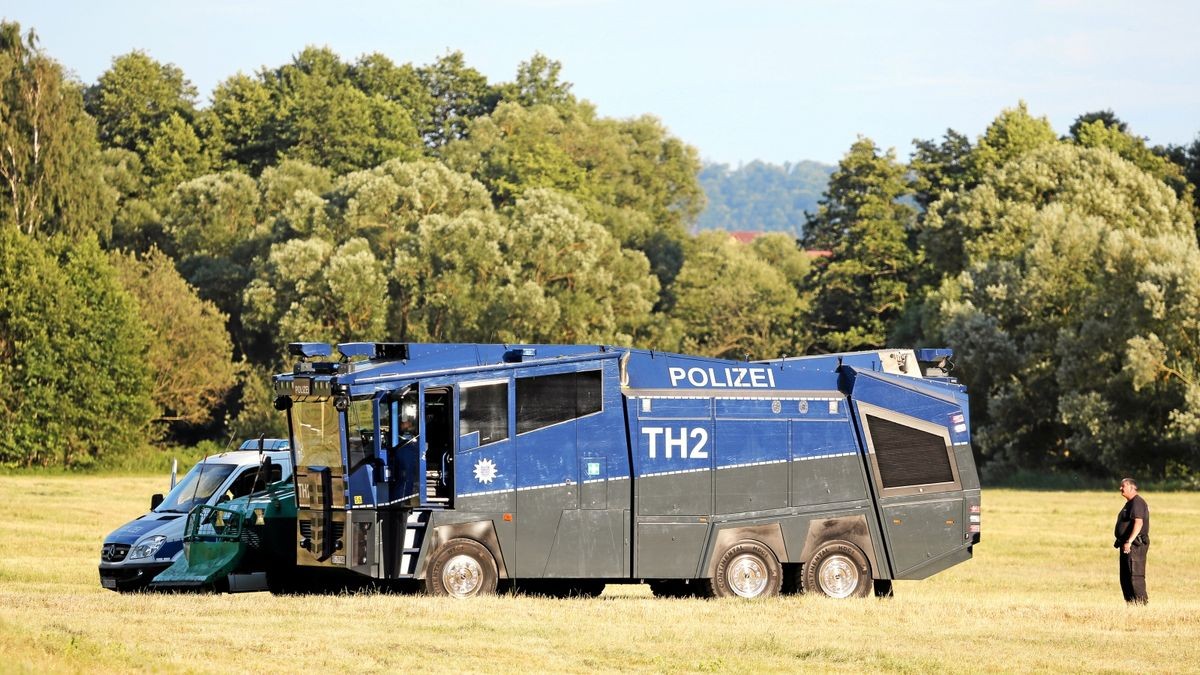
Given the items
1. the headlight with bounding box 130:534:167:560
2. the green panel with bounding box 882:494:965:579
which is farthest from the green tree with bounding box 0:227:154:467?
the green panel with bounding box 882:494:965:579

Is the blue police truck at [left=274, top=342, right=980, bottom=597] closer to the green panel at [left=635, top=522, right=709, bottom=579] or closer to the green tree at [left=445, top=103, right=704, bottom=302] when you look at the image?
the green panel at [left=635, top=522, right=709, bottom=579]

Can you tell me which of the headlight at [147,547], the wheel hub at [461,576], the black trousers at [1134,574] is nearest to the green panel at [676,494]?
the wheel hub at [461,576]

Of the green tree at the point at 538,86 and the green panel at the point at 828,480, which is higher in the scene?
the green tree at the point at 538,86

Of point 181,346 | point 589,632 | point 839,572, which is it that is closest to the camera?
point 589,632

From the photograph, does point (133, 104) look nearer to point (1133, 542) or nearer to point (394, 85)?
point (394, 85)

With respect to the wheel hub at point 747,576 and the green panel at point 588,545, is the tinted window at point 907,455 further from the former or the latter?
the green panel at point 588,545

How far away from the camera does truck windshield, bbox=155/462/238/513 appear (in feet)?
86.7

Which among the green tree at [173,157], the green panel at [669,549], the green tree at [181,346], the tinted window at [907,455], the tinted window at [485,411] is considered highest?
the green tree at [173,157]

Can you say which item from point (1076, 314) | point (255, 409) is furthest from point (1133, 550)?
point (255, 409)

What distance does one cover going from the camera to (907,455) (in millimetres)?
24812

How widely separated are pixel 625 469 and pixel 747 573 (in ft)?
7.55

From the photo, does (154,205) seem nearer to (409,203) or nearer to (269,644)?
(409,203)

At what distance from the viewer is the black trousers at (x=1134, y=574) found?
77.8ft

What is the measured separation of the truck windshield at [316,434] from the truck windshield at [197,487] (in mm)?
3760
